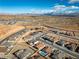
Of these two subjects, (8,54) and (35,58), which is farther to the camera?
(8,54)

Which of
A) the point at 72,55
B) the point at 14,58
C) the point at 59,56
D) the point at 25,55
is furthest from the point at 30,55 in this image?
the point at 72,55

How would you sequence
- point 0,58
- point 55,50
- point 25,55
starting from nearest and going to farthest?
1. point 0,58
2. point 25,55
3. point 55,50

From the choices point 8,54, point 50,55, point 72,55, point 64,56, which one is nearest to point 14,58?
point 8,54

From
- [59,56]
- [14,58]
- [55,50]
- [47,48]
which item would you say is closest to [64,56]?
[59,56]

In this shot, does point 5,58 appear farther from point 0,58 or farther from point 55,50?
point 55,50

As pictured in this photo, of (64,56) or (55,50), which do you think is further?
(55,50)

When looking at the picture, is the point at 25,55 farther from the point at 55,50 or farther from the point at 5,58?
the point at 55,50

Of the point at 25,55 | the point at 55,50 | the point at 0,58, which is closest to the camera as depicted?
the point at 0,58

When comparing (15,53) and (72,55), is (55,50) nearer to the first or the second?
(72,55)
